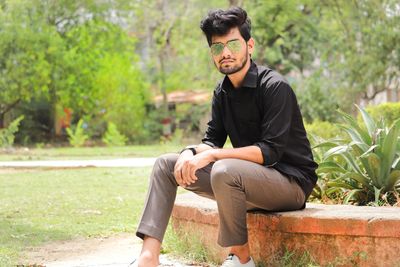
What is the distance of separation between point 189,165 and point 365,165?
167cm

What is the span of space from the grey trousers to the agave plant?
1.02 metres

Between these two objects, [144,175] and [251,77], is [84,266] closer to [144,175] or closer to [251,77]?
[251,77]

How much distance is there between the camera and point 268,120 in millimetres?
4590

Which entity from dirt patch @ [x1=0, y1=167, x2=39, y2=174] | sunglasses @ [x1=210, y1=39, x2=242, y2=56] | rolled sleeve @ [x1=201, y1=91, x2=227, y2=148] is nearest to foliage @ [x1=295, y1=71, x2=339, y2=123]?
dirt patch @ [x1=0, y1=167, x2=39, y2=174]

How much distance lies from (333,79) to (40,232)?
74.9 feet

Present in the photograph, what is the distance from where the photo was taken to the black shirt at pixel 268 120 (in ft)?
15.0

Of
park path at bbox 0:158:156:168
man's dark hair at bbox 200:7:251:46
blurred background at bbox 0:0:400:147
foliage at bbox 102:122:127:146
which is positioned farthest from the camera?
foliage at bbox 102:122:127:146

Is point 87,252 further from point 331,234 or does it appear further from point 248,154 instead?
point 331,234

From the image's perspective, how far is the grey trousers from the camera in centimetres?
438

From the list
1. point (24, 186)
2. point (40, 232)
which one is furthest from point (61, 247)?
point (24, 186)

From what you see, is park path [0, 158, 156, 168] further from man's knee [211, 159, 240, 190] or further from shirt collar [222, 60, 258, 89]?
man's knee [211, 159, 240, 190]

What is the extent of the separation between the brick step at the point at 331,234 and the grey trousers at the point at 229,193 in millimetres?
138

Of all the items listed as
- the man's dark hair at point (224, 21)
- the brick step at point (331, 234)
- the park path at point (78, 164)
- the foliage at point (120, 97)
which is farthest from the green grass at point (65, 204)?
the foliage at point (120, 97)

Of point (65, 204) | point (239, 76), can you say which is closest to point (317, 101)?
point (65, 204)
